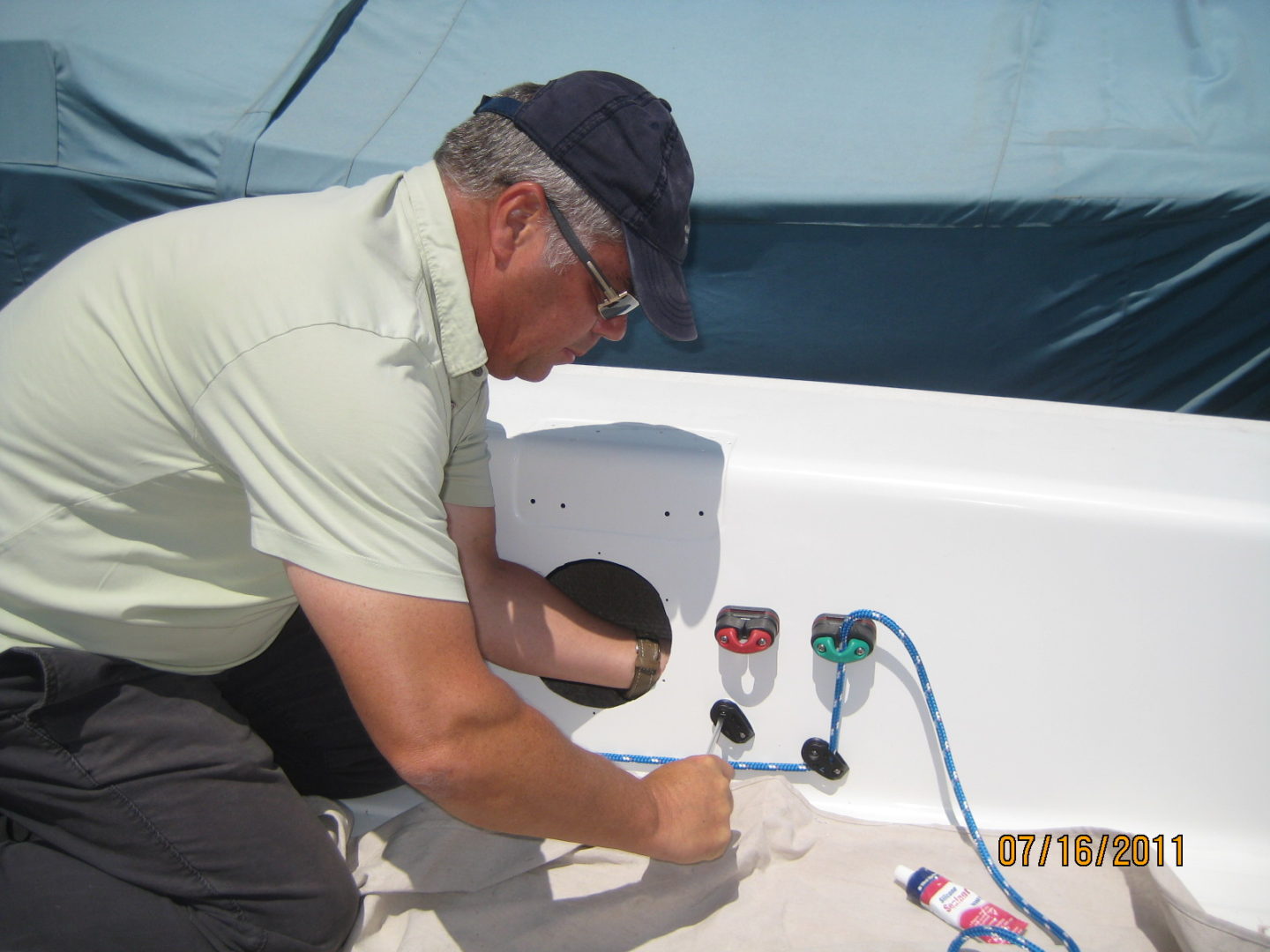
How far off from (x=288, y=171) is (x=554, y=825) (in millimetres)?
1692

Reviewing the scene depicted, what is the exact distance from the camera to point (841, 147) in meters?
2.10

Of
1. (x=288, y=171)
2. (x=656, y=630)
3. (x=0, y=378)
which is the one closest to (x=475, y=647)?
(x=0, y=378)

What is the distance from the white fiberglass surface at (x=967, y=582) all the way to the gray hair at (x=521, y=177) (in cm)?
51

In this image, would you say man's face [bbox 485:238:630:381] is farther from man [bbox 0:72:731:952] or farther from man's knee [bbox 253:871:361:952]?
man's knee [bbox 253:871:361:952]

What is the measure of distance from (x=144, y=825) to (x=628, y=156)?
899 mm

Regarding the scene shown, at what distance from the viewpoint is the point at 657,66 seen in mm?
2297

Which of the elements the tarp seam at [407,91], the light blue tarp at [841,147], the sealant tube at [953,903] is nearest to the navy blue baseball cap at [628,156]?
the sealant tube at [953,903]

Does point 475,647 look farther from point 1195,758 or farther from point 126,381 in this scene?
point 1195,758

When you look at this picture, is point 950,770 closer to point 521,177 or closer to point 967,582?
point 967,582

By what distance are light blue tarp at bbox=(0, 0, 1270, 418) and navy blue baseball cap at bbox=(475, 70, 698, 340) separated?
43.5 inches

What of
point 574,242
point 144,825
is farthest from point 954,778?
point 144,825

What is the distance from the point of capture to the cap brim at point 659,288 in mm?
963

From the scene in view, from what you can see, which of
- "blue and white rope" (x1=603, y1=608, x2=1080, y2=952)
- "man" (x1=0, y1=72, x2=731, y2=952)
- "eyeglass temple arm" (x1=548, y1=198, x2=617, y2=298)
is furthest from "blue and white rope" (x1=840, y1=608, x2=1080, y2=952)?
"eyeglass temple arm" (x1=548, y1=198, x2=617, y2=298)

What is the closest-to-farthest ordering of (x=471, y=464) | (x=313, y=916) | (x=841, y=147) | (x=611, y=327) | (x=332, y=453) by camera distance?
1. (x=332, y=453)
2. (x=611, y=327)
3. (x=313, y=916)
4. (x=471, y=464)
5. (x=841, y=147)
